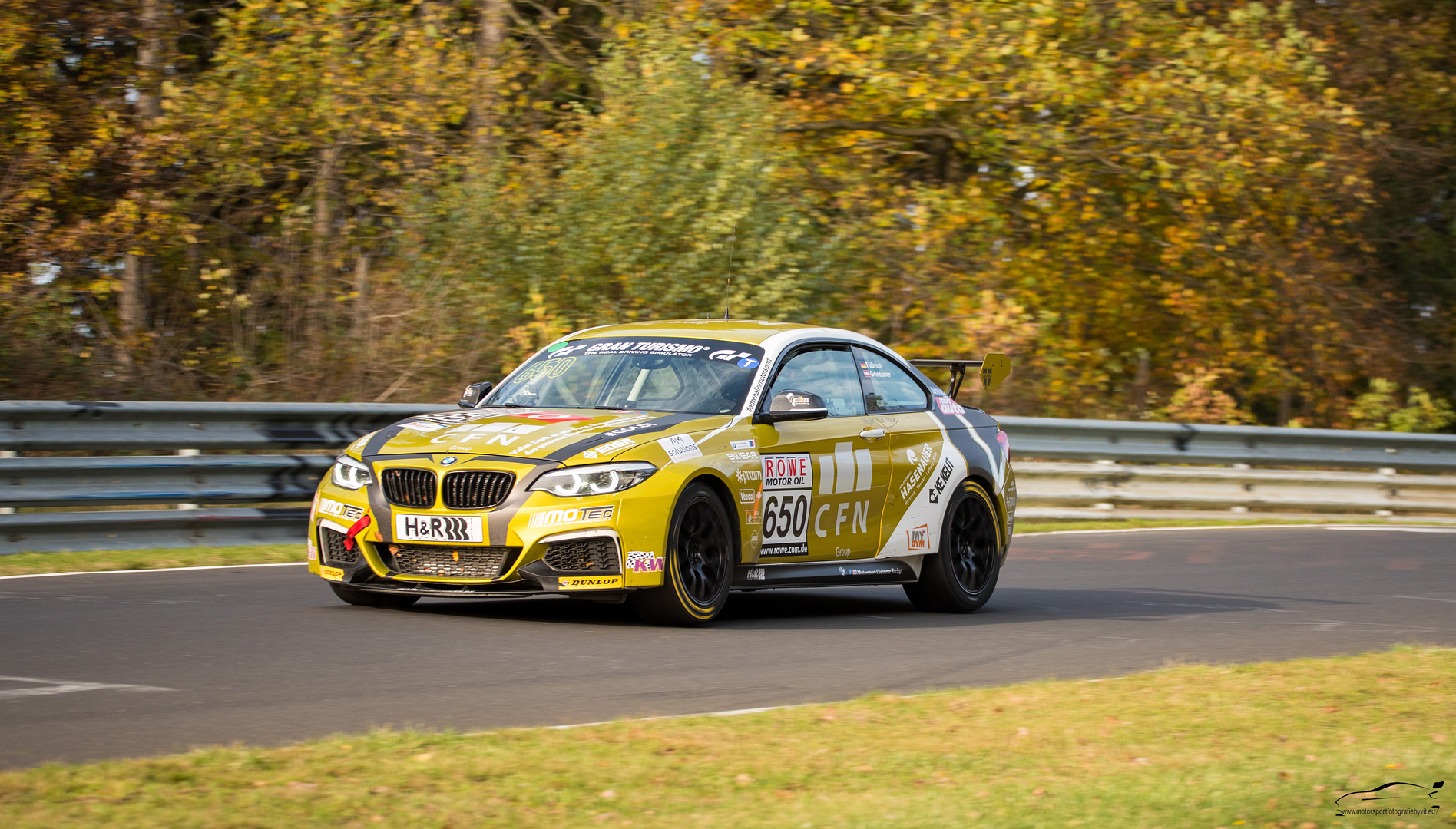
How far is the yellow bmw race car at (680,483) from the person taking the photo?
28.2ft

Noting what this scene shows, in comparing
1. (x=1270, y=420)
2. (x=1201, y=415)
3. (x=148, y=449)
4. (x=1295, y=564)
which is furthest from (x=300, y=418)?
(x=1270, y=420)

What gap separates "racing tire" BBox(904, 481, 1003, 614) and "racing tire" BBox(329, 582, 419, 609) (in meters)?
3.06

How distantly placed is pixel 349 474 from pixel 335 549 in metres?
0.39

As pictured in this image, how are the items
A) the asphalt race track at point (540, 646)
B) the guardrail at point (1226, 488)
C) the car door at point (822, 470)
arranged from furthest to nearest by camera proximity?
the guardrail at point (1226, 488) < the car door at point (822, 470) < the asphalt race track at point (540, 646)

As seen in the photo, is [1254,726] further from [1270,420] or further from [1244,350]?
[1270,420]

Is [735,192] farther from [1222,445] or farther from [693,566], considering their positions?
[693,566]

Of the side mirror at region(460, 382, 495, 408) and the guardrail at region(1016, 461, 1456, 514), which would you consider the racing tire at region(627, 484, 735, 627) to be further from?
the guardrail at region(1016, 461, 1456, 514)

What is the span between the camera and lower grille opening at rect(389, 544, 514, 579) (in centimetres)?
860

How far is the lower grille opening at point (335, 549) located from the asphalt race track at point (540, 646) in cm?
31

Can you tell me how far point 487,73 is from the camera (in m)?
21.4

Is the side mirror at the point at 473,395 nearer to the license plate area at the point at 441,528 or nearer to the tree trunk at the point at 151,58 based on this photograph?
the license plate area at the point at 441,528

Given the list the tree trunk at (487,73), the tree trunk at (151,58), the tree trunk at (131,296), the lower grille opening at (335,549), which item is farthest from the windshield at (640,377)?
the tree trunk at (151,58)

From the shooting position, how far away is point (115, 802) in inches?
183

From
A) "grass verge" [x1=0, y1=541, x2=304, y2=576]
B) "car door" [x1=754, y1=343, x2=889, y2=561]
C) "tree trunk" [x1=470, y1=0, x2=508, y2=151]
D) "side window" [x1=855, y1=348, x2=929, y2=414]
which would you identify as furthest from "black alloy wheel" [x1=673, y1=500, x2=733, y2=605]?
"tree trunk" [x1=470, y1=0, x2=508, y2=151]
